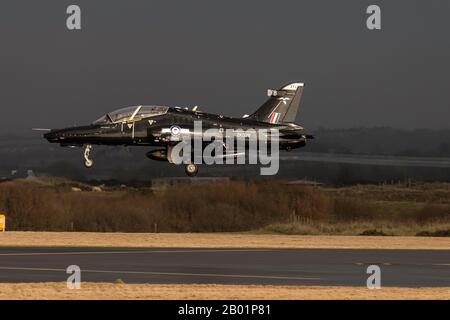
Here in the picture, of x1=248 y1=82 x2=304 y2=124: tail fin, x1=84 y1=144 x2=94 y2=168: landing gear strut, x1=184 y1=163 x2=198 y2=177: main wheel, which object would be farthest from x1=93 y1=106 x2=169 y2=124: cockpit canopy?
x1=248 y1=82 x2=304 y2=124: tail fin

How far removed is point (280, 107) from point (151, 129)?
6.35 m

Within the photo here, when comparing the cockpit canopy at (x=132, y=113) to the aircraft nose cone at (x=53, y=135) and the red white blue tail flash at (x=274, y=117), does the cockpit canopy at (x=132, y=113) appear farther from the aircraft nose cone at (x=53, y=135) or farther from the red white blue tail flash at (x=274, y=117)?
the red white blue tail flash at (x=274, y=117)

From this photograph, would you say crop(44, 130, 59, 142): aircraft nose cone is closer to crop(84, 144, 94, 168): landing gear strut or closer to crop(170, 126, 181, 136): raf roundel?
crop(84, 144, 94, 168): landing gear strut

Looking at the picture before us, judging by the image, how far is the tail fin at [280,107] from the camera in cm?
4800

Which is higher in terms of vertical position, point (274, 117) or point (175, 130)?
point (274, 117)

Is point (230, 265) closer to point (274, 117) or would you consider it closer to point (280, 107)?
point (274, 117)

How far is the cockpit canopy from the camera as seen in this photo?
149 ft

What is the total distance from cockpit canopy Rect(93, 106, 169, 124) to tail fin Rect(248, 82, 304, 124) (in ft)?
15.6

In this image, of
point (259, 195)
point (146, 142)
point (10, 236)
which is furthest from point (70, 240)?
point (259, 195)

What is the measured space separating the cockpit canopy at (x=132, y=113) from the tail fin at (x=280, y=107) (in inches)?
188

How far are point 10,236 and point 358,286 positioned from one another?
20.4 meters

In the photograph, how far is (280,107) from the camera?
48.2 meters

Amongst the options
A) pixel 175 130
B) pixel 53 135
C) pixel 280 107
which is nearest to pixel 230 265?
pixel 175 130
